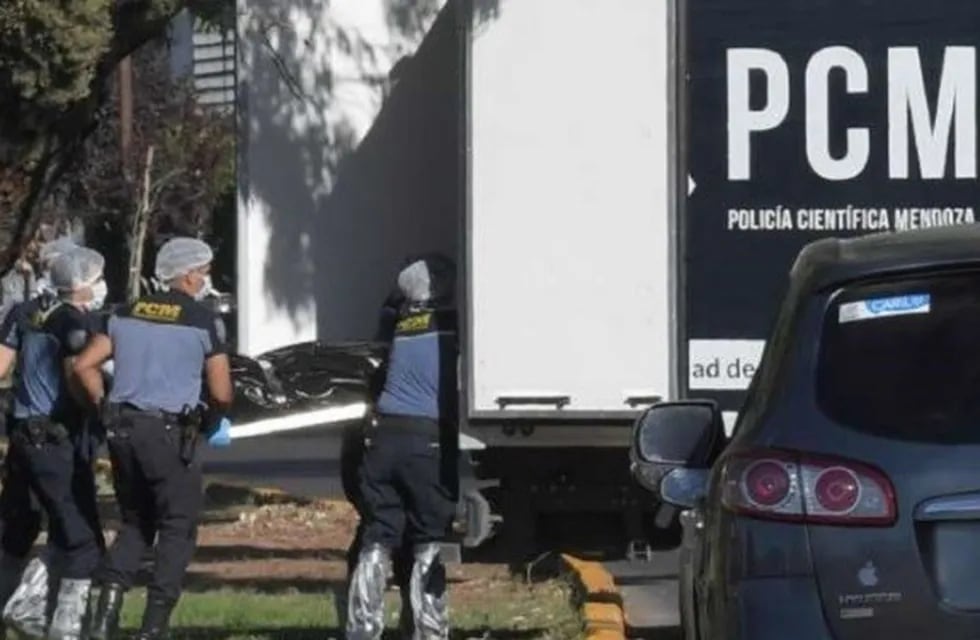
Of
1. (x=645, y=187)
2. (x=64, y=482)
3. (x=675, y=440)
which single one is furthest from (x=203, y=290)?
(x=675, y=440)

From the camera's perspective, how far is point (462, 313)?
Answer: 11812 mm

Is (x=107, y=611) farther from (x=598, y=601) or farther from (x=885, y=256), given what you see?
(x=885, y=256)

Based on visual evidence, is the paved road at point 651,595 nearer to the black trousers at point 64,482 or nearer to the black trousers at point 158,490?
the black trousers at point 158,490

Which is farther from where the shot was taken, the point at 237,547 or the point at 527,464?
the point at 237,547

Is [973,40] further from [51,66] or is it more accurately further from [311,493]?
[311,493]

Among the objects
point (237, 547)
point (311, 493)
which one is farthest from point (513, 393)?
point (311, 493)

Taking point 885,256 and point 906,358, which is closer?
point 906,358

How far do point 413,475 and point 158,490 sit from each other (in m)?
1.07

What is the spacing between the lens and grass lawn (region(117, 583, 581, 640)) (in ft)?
37.1

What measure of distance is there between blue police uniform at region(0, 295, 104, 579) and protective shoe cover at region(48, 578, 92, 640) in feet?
0.16

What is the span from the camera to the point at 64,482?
10789mm

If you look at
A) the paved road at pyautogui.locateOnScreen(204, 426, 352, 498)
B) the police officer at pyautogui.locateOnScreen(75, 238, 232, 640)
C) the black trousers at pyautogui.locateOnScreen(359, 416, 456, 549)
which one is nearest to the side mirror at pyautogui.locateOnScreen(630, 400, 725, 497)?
the black trousers at pyautogui.locateOnScreen(359, 416, 456, 549)

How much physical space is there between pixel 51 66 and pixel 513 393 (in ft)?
9.39

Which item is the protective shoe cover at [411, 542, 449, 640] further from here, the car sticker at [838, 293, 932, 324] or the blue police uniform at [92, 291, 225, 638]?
the car sticker at [838, 293, 932, 324]
